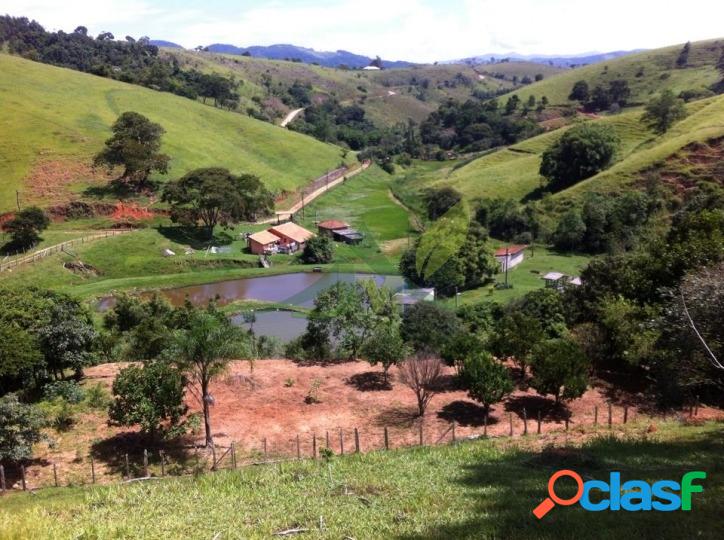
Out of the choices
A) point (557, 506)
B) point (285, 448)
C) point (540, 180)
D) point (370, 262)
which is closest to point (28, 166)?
point (370, 262)

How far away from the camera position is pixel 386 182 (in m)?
92.8

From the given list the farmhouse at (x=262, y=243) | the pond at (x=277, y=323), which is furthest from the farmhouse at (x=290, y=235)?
the pond at (x=277, y=323)

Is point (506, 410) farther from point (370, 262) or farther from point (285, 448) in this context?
point (370, 262)

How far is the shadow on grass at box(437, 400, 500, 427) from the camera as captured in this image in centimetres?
2009

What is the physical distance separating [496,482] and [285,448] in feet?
28.4

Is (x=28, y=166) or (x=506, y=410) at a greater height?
(x=28, y=166)

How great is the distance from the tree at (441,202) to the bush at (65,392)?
1904 inches

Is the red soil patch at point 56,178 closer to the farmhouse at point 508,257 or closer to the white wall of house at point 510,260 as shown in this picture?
the farmhouse at point 508,257

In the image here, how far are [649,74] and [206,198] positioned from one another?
350ft

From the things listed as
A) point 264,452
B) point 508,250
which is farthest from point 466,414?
point 508,250

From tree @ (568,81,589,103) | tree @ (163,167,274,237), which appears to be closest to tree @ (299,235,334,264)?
tree @ (163,167,274,237)

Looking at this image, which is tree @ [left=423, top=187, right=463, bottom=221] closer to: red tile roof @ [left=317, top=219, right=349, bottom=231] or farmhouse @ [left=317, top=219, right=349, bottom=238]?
red tile roof @ [left=317, top=219, right=349, bottom=231]

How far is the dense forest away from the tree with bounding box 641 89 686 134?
73.0m

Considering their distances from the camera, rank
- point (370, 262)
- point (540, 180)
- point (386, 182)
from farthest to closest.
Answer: point (386, 182) → point (540, 180) → point (370, 262)
